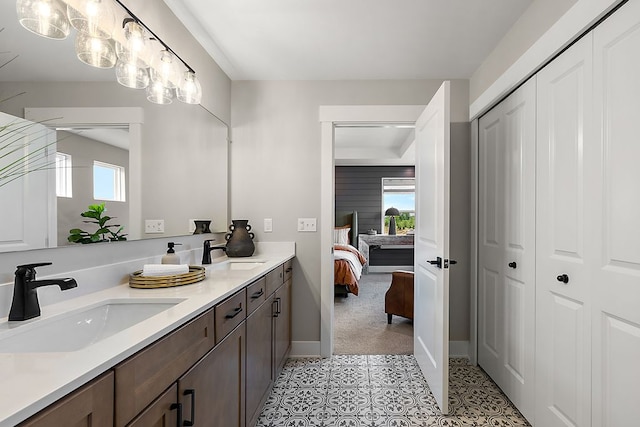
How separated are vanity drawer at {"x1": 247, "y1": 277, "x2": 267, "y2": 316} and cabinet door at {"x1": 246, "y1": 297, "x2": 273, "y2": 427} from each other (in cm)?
4

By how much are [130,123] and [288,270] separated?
1.58 meters

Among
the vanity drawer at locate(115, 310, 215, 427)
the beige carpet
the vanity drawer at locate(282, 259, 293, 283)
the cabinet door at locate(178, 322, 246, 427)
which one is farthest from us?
the beige carpet

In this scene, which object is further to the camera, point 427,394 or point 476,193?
point 476,193

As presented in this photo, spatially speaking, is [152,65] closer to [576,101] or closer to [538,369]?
[576,101]

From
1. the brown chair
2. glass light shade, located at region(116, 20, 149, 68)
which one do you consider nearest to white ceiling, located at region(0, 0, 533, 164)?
Answer: glass light shade, located at region(116, 20, 149, 68)

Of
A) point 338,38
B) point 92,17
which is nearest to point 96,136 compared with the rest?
point 92,17

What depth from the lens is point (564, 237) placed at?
67.1 inches

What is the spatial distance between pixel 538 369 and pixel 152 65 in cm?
257

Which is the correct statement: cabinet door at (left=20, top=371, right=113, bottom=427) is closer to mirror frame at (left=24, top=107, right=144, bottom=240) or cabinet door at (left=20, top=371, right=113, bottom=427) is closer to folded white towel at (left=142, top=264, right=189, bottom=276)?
folded white towel at (left=142, top=264, right=189, bottom=276)

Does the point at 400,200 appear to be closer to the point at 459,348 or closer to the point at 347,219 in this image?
the point at 347,219

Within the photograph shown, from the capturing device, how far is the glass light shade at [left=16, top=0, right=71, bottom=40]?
3.86ft

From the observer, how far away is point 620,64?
136cm

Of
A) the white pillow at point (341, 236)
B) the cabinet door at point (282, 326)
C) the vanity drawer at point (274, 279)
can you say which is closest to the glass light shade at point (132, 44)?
the vanity drawer at point (274, 279)

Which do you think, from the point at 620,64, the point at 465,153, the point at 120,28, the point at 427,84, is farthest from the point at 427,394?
the point at 120,28
